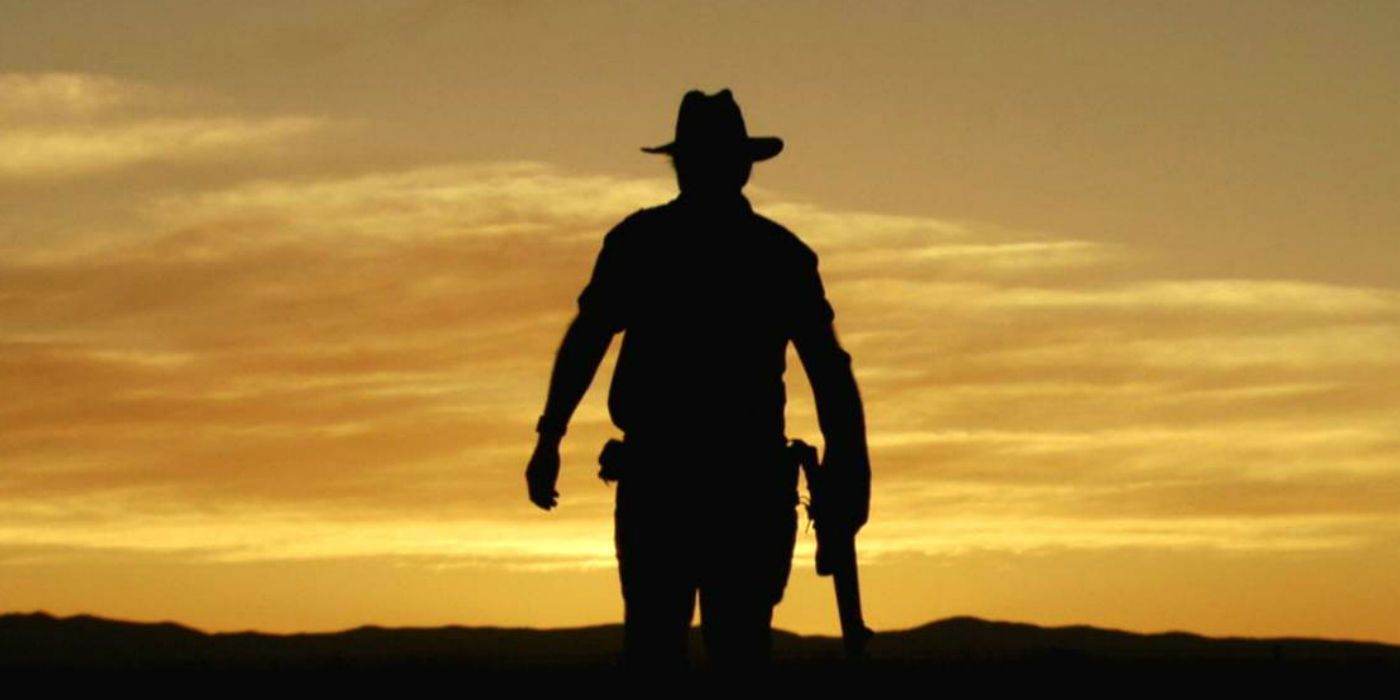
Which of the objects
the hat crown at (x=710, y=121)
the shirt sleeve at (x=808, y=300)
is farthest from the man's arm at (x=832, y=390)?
the hat crown at (x=710, y=121)

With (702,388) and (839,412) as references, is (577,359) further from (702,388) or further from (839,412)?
(839,412)

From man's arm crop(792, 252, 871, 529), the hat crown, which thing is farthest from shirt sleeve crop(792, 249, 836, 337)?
the hat crown

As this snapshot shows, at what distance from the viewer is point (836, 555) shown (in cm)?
1493

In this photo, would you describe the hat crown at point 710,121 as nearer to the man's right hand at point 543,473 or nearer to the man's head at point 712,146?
the man's head at point 712,146

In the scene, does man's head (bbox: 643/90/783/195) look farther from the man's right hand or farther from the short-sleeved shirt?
the man's right hand

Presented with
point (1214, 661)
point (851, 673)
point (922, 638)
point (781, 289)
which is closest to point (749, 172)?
point (781, 289)

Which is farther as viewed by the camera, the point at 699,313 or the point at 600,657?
the point at 600,657

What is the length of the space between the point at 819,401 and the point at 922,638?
21912 millimetres

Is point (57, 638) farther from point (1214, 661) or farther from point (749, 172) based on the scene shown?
point (749, 172)

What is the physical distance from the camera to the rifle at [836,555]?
14.5 m

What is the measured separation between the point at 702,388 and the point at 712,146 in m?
1.23

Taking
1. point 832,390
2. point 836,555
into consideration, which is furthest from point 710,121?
point 836,555

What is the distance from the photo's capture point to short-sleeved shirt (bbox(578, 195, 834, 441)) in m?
14.0

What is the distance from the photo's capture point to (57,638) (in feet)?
117
